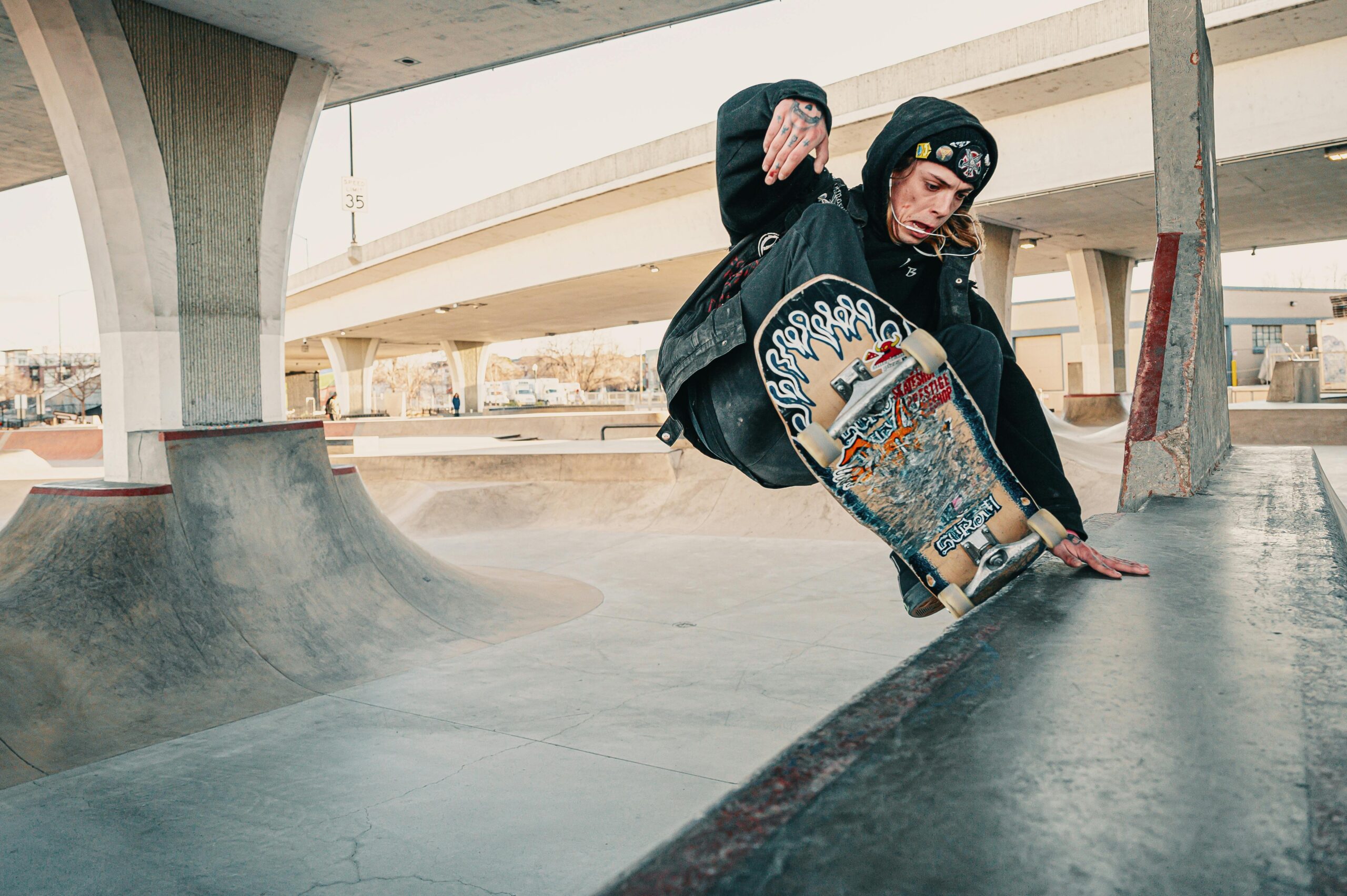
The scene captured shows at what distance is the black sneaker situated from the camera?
2477 mm

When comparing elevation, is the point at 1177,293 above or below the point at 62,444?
above

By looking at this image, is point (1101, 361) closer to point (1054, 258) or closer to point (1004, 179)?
point (1054, 258)

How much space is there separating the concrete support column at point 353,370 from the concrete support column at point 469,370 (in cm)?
395

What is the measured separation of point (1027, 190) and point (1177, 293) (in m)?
11.4

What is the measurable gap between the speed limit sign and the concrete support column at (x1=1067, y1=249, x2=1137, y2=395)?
18.8 metres

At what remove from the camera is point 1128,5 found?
12.0 metres

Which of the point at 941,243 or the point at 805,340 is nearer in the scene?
the point at 805,340

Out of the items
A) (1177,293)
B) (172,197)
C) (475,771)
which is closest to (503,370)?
(172,197)

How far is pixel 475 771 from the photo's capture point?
4.36 meters

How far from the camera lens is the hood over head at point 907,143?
7.46 ft

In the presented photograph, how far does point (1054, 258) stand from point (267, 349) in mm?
23318

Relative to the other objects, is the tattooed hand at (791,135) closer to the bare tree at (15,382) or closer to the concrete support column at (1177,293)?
the concrete support column at (1177,293)

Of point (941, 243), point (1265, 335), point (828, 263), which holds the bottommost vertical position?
point (828, 263)

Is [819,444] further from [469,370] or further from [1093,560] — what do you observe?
[469,370]
